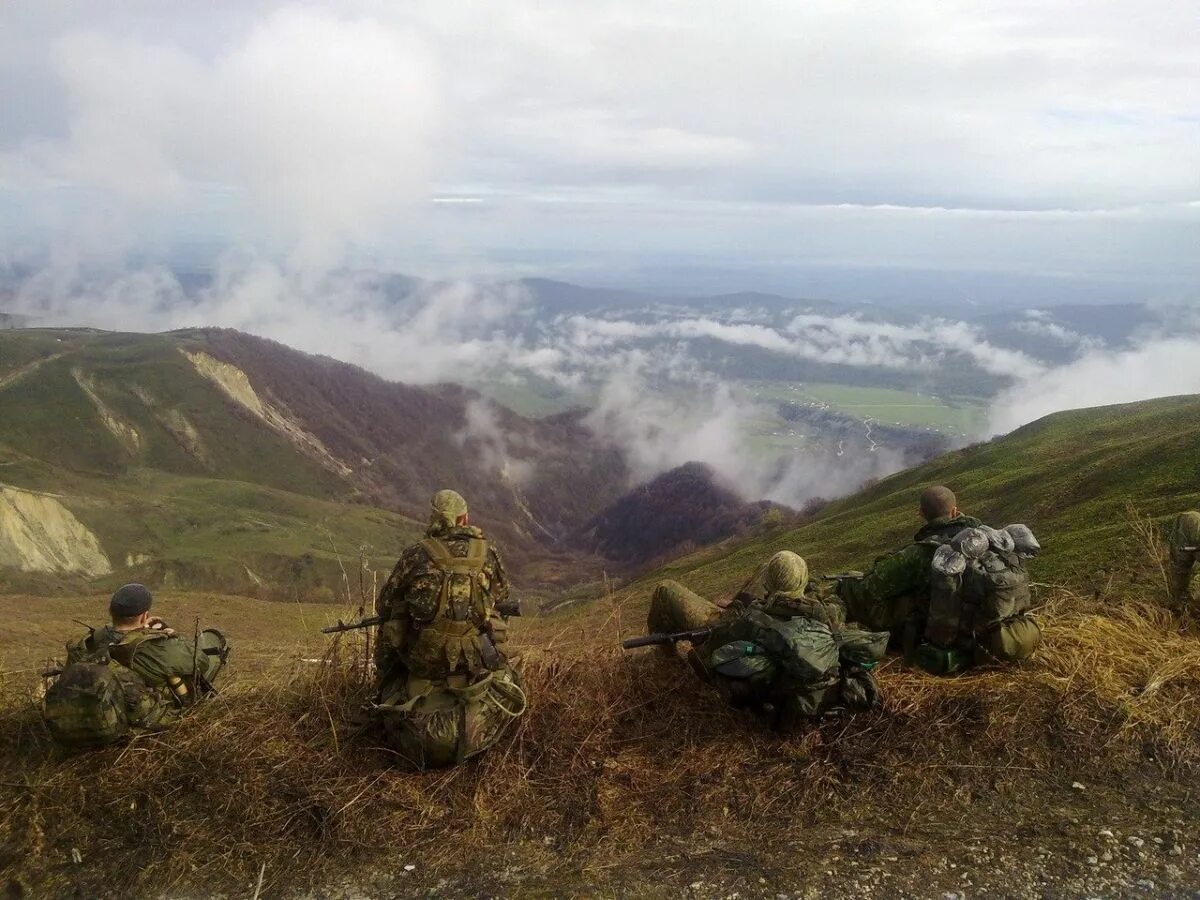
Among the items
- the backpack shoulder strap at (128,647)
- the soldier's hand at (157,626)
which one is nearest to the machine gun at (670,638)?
the soldier's hand at (157,626)

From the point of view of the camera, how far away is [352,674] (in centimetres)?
845

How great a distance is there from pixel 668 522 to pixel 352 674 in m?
172

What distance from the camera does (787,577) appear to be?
7535mm

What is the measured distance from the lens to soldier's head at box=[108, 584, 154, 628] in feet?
26.0

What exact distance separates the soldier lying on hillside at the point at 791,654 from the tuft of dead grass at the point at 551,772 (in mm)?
386

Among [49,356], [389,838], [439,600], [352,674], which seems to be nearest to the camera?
[389,838]

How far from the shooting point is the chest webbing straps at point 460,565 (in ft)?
24.3

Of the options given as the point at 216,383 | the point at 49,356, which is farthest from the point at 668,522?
the point at 49,356

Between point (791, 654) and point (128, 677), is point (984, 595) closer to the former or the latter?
point (791, 654)

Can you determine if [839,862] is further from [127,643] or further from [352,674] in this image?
[127,643]

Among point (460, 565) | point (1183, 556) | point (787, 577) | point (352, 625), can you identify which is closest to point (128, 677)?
point (352, 625)

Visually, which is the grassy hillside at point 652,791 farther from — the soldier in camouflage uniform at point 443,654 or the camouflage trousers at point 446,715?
the soldier in camouflage uniform at point 443,654

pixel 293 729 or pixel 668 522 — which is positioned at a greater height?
pixel 293 729

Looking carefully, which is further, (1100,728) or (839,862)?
(1100,728)
